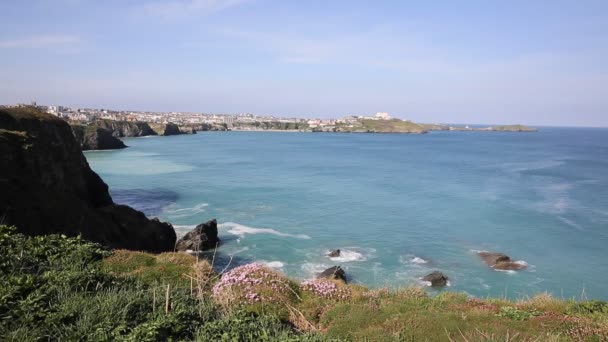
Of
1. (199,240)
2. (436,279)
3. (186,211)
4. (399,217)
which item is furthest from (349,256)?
(186,211)

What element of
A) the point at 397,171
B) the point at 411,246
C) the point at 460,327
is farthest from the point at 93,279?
the point at 397,171

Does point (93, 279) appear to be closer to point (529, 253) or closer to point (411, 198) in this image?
point (529, 253)

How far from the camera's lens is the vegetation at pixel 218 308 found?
6.62 m

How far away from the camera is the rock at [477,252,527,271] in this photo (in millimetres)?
29175

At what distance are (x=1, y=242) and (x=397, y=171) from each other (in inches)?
2898

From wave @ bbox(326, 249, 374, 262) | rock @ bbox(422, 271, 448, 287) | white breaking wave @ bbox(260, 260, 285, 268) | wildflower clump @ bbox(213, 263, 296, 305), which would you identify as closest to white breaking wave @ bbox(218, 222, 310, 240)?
wave @ bbox(326, 249, 374, 262)

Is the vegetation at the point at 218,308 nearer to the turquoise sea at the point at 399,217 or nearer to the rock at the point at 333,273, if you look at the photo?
the turquoise sea at the point at 399,217

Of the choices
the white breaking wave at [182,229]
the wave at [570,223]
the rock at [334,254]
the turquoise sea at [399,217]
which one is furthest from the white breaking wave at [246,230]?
the wave at [570,223]

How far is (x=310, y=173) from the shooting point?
241 ft

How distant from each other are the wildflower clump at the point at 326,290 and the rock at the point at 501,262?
70.0 ft

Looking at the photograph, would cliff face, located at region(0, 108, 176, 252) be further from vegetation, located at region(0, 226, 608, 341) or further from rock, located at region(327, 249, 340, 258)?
vegetation, located at region(0, 226, 608, 341)

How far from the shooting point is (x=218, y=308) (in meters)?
8.51

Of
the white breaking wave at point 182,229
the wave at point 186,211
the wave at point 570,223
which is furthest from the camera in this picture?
the wave at point 186,211

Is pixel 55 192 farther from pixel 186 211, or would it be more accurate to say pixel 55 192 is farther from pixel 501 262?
pixel 501 262
